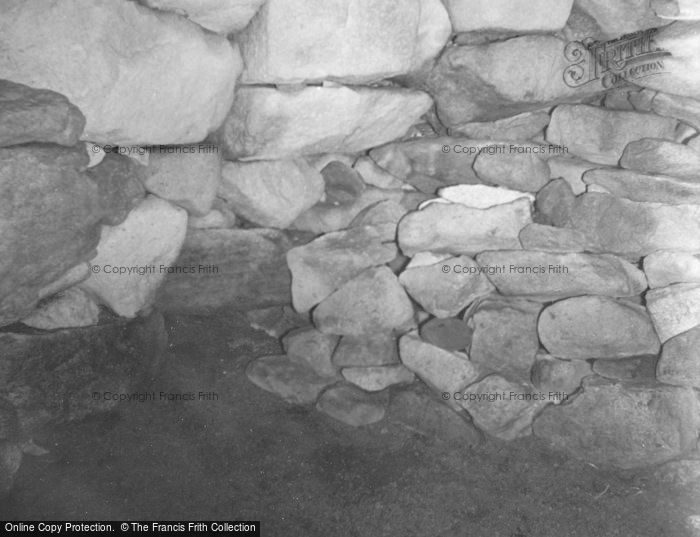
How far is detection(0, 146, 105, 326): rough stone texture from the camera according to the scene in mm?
3066

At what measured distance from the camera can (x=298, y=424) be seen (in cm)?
407

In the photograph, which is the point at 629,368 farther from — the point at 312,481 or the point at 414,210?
the point at 312,481

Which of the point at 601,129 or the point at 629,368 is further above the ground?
the point at 601,129

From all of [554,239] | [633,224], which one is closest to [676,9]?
[633,224]

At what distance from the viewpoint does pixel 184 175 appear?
12.6 ft

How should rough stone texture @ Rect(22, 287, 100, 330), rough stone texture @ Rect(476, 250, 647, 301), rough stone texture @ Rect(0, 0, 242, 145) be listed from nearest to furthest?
rough stone texture @ Rect(0, 0, 242, 145) < rough stone texture @ Rect(22, 287, 100, 330) < rough stone texture @ Rect(476, 250, 647, 301)

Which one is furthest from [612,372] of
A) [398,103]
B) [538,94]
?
[398,103]

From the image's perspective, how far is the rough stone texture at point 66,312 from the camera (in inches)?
141

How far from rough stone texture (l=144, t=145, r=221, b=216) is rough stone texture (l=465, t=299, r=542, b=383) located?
1.75 meters

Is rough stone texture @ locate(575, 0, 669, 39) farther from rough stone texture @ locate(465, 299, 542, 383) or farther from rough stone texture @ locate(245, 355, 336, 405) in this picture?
rough stone texture @ locate(245, 355, 336, 405)

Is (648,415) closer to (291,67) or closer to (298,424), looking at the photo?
(298,424)

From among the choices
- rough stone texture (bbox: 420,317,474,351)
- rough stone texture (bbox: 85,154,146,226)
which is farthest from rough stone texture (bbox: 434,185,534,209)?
rough stone texture (bbox: 85,154,146,226)

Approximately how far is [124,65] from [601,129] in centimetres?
269

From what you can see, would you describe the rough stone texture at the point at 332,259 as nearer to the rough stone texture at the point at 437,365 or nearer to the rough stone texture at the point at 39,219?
the rough stone texture at the point at 437,365
